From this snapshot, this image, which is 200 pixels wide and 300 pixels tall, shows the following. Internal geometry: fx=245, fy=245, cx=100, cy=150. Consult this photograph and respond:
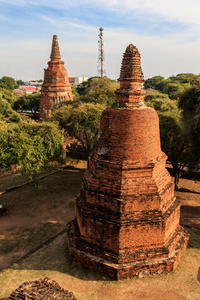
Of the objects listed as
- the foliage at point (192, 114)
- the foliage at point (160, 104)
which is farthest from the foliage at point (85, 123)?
the foliage at point (192, 114)

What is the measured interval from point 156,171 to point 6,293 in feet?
20.8

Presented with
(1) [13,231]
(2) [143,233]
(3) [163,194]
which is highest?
(3) [163,194]

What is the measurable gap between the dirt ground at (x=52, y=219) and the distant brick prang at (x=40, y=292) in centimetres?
107

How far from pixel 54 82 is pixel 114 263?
20131 mm

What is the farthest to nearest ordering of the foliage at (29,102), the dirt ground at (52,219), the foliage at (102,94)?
1. the foliage at (29,102)
2. the foliage at (102,94)
3. the dirt ground at (52,219)

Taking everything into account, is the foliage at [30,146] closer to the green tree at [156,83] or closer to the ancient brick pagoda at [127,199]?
the ancient brick pagoda at [127,199]

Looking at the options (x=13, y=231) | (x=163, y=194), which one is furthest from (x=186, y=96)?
(x=13, y=231)

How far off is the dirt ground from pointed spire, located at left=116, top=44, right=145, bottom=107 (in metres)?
6.17

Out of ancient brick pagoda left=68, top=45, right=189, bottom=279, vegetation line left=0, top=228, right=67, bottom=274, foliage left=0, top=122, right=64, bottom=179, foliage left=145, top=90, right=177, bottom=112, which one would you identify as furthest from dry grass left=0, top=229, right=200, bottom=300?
foliage left=145, top=90, right=177, bottom=112

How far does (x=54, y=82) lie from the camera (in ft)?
80.6

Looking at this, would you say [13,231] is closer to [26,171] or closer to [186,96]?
[26,171]

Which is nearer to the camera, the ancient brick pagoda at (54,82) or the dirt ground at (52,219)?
the dirt ground at (52,219)

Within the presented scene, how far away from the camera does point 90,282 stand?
8.18 m

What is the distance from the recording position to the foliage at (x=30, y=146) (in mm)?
13281
